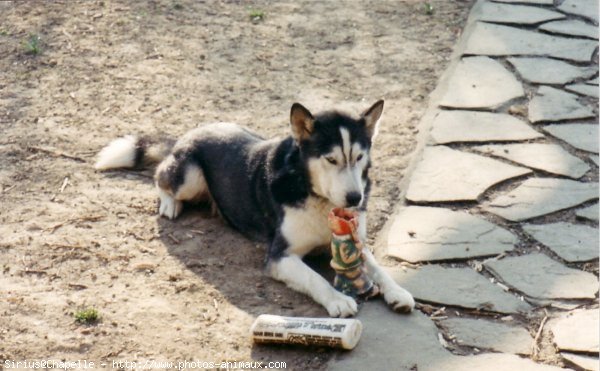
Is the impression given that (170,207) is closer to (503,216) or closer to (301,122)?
(301,122)

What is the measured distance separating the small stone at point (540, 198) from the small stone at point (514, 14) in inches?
110

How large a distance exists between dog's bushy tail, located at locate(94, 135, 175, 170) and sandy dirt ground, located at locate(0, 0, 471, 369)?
3.0 inches

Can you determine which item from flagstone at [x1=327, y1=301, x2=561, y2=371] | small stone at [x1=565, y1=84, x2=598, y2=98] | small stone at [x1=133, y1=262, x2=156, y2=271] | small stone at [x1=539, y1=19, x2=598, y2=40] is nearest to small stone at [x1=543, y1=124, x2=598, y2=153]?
small stone at [x1=565, y1=84, x2=598, y2=98]

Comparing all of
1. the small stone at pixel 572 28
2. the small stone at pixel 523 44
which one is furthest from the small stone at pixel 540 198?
the small stone at pixel 572 28

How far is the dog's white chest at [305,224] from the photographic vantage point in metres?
5.34

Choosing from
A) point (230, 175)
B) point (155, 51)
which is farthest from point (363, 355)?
point (155, 51)

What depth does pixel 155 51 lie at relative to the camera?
27.2 feet

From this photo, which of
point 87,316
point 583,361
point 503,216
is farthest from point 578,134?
point 87,316

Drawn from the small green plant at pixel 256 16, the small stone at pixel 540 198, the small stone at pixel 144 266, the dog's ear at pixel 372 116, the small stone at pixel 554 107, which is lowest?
the small green plant at pixel 256 16

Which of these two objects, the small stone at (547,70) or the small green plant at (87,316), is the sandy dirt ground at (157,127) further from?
the small stone at (547,70)

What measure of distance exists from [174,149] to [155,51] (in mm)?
2257

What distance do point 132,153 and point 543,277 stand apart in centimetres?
267

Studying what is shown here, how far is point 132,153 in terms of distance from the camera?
6453 millimetres

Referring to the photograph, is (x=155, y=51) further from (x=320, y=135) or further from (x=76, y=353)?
(x=76, y=353)
